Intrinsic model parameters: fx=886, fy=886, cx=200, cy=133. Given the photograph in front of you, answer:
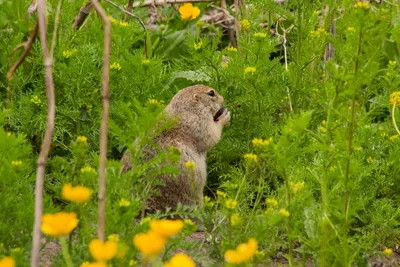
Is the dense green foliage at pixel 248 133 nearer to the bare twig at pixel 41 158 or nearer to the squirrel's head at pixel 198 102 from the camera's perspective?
the squirrel's head at pixel 198 102

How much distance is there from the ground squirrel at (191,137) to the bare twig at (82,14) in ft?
3.02

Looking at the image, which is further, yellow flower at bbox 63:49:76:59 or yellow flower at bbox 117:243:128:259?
yellow flower at bbox 63:49:76:59

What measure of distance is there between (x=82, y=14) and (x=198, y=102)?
107cm

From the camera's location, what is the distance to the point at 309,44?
5.40 metres

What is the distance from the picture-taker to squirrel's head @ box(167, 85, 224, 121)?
5.18 m

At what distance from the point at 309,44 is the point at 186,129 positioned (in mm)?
972

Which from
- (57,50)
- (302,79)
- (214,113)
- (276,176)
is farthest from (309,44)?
(57,50)

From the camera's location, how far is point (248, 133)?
529 centimetres

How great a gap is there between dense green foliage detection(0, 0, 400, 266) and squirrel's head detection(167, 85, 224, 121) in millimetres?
135

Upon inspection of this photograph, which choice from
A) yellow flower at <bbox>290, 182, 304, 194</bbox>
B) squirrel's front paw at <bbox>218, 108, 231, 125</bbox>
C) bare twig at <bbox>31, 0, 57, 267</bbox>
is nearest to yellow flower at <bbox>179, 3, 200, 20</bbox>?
squirrel's front paw at <bbox>218, 108, 231, 125</bbox>

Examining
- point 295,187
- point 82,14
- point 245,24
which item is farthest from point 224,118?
point 295,187

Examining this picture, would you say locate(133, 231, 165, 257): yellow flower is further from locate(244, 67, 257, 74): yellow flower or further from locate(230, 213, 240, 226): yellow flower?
locate(244, 67, 257, 74): yellow flower

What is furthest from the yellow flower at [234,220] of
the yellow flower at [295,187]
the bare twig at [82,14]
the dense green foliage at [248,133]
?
the bare twig at [82,14]

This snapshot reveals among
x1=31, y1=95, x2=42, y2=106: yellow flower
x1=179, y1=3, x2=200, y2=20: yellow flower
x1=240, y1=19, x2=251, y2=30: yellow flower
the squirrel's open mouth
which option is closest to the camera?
x1=31, y1=95, x2=42, y2=106: yellow flower
